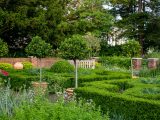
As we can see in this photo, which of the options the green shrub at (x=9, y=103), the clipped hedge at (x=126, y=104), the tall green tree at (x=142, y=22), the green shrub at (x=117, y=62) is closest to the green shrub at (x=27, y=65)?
the green shrub at (x=117, y=62)

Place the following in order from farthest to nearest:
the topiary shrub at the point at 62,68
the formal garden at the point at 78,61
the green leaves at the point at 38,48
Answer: the topiary shrub at the point at 62,68, the green leaves at the point at 38,48, the formal garden at the point at 78,61

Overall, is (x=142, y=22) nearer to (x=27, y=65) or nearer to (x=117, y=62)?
(x=117, y=62)

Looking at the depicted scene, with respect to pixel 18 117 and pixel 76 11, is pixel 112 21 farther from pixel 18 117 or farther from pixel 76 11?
pixel 18 117

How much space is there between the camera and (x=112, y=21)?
3697cm

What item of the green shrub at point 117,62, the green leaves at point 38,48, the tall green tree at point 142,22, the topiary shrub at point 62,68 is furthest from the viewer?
the tall green tree at point 142,22

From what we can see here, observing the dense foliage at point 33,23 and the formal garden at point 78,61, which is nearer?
the formal garden at point 78,61

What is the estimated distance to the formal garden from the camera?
799 centimetres

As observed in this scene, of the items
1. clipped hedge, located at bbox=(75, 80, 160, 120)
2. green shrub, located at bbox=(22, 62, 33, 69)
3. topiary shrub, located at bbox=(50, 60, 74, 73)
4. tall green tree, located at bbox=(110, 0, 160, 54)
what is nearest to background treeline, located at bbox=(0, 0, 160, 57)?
tall green tree, located at bbox=(110, 0, 160, 54)

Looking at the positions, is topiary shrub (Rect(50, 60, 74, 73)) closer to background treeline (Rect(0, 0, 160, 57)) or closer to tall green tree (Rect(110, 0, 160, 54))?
background treeline (Rect(0, 0, 160, 57))

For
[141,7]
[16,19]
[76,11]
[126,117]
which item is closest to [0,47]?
[16,19]

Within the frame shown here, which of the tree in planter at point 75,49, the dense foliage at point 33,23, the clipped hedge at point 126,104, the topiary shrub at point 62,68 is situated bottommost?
the clipped hedge at point 126,104

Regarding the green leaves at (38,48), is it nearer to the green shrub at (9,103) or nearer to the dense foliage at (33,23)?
the green shrub at (9,103)

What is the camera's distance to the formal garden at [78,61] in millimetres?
7992

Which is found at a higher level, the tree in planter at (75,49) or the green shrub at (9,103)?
the tree in planter at (75,49)
